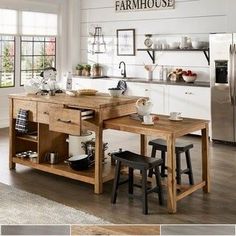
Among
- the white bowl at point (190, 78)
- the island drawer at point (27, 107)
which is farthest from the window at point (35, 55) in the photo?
the island drawer at point (27, 107)

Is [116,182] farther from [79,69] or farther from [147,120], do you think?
[79,69]

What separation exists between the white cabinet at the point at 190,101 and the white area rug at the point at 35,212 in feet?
11.1

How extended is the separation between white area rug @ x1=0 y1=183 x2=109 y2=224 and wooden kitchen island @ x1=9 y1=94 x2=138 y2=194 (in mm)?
516

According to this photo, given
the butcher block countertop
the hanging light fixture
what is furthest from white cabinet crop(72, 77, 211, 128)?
the butcher block countertop

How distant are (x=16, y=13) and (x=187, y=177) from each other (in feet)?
16.0

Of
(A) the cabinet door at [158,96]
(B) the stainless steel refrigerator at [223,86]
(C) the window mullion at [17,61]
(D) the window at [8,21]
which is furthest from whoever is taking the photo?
(C) the window mullion at [17,61]

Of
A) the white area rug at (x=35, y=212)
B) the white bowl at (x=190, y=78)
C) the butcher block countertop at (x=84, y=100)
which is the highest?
the white bowl at (x=190, y=78)

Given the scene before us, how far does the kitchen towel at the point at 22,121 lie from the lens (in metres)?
4.61

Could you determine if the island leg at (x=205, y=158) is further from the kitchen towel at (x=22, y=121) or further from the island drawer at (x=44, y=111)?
the kitchen towel at (x=22, y=121)

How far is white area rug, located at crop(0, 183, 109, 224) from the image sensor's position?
3.36m

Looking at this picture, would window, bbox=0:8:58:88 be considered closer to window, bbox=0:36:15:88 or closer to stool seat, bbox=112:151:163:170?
window, bbox=0:36:15:88

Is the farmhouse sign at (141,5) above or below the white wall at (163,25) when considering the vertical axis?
above

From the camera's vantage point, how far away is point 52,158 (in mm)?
4578

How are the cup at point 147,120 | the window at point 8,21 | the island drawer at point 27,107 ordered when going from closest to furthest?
1. the cup at point 147,120
2. the island drawer at point 27,107
3. the window at point 8,21
